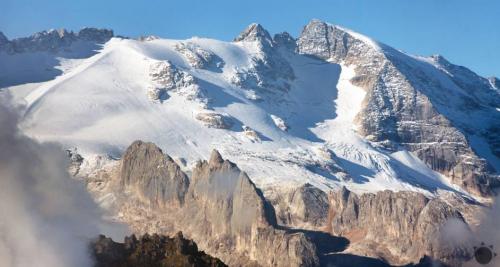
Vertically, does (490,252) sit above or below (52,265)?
above

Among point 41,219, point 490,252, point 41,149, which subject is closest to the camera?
point 41,219

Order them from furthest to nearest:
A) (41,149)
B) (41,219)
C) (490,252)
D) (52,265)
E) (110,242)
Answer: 1. (490,252)
2. (41,149)
3. (110,242)
4. (41,219)
5. (52,265)

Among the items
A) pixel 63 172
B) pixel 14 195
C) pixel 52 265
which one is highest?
pixel 63 172

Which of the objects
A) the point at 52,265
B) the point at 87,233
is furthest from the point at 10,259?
the point at 87,233

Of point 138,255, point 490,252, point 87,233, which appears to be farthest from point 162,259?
point 490,252

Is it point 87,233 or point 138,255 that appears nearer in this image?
point 138,255

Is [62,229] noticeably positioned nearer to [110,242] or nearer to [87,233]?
[110,242]
